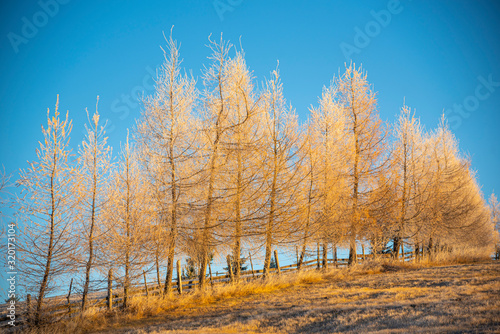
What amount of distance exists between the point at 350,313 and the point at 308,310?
45.5 inches

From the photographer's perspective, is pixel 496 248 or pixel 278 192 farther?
pixel 496 248

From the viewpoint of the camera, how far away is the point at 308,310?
7.39m

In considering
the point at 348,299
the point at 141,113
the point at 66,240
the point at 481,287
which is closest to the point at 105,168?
the point at 141,113

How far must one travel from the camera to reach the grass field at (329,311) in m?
5.24

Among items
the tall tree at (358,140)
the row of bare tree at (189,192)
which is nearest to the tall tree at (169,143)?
the row of bare tree at (189,192)

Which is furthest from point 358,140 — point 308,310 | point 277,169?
point 308,310

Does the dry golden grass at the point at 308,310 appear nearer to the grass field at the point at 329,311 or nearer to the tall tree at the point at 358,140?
the grass field at the point at 329,311

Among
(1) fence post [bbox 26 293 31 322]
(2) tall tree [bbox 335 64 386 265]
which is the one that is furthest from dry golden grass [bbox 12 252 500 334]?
(2) tall tree [bbox 335 64 386 265]

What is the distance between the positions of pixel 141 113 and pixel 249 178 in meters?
4.41

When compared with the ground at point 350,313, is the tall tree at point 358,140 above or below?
above

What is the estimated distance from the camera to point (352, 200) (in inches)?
612

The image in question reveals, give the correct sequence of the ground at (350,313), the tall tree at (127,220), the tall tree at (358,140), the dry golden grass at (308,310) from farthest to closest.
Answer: the tall tree at (358,140) < the tall tree at (127,220) < the dry golden grass at (308,310) < the ground at (350,313)

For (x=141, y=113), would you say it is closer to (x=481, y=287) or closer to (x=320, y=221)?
(x=320, y=221)

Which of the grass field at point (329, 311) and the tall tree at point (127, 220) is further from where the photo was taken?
the tall tree at point (127, 220)
